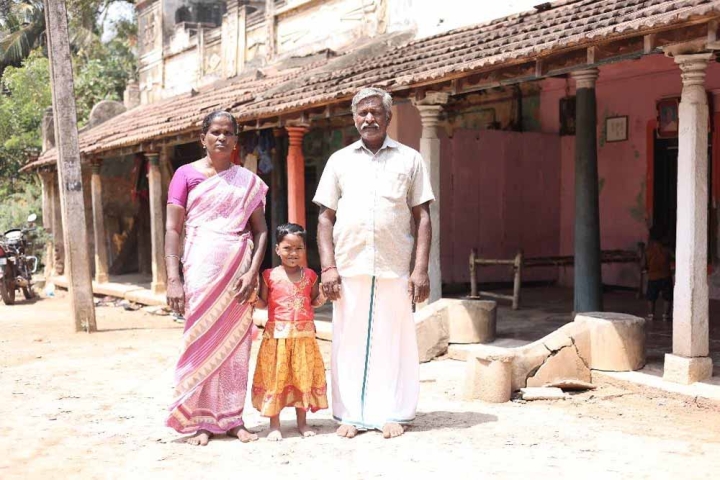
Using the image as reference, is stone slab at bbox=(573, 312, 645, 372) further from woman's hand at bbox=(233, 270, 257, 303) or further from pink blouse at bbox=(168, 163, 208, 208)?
pink blouse at bbox=(168, 163, 208, 208)

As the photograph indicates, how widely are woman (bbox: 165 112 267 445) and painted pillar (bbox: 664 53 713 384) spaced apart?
10.0 ft

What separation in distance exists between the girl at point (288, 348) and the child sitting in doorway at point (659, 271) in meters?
4.90

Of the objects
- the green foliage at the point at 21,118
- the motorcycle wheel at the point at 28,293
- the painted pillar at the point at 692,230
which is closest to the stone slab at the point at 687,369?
the painted pillar at the point at 692,230

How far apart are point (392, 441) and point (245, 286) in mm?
1135

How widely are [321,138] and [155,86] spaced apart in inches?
263

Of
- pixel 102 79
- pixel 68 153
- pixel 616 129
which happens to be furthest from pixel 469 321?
pixel 102 79

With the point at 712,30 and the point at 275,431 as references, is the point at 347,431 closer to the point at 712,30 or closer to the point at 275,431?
the point at 275,431

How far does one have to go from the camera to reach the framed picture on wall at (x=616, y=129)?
10.3 metres

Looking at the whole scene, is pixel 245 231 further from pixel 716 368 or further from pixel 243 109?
pixel 243 109

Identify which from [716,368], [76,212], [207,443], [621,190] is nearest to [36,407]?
[207,443]

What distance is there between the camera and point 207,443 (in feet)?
14.0

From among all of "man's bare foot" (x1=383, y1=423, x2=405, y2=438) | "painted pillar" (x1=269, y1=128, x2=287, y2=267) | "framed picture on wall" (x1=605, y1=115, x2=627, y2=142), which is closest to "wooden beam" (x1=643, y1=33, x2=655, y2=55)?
"man's bare foot" (x1=383, y1=423, x2=405, y2=438)

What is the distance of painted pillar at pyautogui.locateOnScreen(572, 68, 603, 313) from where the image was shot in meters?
7.23

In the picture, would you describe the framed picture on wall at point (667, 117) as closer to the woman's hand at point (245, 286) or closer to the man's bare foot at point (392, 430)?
the man's bare foot at point (392, 430)
